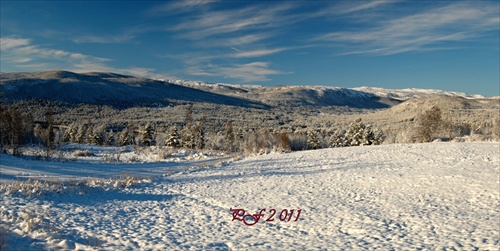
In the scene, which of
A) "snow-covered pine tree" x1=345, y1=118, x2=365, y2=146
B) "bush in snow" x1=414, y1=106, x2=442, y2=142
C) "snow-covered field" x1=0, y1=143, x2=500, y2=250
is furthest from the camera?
"snow-covered pine tree" x1=345, y1=118, x2=365, y2=146

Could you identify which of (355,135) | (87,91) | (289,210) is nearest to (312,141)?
(355,135)

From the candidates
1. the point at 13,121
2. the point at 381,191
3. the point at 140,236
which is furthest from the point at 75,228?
the point at 13,121

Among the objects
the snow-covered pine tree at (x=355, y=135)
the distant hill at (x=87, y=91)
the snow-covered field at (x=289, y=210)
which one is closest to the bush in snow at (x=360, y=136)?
the snow-covered pine tree at (x=355, y=135)

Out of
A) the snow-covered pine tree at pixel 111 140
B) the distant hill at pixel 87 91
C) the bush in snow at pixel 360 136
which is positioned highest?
the distant hill at pixel 87 91

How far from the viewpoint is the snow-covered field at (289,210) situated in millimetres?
6445

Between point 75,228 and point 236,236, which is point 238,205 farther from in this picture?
point 75,228

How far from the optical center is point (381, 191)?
1081 cm

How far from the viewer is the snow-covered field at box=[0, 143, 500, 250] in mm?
6445

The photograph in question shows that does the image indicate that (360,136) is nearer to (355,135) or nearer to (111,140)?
(355,135)

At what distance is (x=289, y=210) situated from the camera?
9039 mm

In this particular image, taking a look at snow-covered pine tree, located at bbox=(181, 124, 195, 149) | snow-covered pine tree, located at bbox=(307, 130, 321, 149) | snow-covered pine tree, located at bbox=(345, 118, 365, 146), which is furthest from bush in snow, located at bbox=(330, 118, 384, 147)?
snow-covered pine tree, located at bbox=(181, 124, 195, 149)

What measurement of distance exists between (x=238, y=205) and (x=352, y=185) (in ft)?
13.6

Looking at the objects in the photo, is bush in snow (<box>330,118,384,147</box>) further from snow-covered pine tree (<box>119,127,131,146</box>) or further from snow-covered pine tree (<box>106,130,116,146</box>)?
snow-covered pine tree (<box>106,130,116,146</box>)

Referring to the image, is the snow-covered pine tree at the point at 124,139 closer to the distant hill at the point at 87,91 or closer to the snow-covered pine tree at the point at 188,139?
the snow-covered pine tree at the point at 188,139
